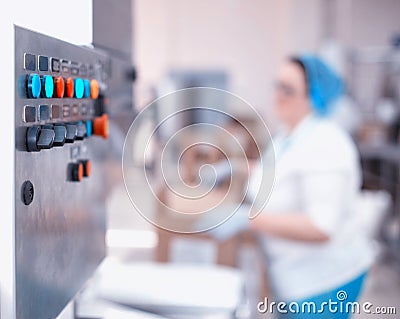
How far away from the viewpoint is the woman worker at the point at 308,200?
1.26 meters

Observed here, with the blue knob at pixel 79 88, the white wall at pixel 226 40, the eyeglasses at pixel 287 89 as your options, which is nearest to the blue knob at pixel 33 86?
the blue knob at pixel 79 88

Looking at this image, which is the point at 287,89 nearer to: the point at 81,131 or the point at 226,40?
the point at 81,131

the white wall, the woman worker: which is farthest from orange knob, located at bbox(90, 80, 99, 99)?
the white wall

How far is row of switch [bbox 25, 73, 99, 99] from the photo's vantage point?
1.38 feet

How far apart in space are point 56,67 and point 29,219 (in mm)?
136

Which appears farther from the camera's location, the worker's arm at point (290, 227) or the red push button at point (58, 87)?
the worker's arm at point (290, 227)

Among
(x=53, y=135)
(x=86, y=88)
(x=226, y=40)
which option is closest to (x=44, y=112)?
(x=53, y=135)

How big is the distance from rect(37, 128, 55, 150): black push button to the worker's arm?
89cm

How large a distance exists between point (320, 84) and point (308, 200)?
0.33 m

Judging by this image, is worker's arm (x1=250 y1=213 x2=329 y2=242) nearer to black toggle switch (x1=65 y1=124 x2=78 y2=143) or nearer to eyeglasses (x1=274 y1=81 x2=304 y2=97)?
eyeglasses (x1=274 y1=81 x2=304 y2=97)

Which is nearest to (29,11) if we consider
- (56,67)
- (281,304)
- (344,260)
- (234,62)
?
(56,67)

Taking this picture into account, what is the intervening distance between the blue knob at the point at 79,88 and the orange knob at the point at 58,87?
46 mm

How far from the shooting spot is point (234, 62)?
541cm

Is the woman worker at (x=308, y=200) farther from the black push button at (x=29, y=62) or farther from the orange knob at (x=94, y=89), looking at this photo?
the black push button at (x=29, y=62)
